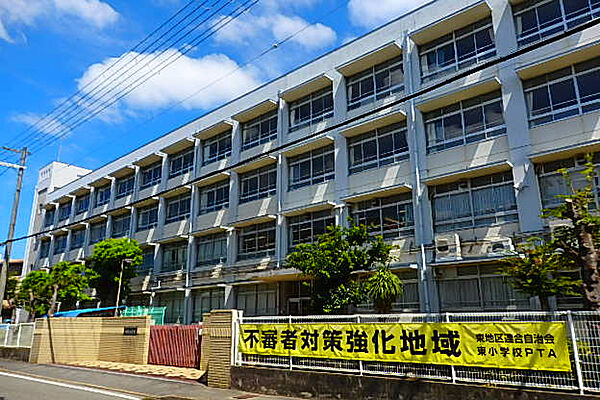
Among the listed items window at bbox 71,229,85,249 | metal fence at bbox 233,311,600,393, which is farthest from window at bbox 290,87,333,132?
window at bbox 71,229,85,249

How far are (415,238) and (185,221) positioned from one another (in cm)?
1605

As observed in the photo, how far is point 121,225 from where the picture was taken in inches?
1383

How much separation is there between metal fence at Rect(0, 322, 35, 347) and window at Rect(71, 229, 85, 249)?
14.1 metres

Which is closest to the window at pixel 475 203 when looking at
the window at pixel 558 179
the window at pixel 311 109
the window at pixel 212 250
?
the window at pixel 558 179

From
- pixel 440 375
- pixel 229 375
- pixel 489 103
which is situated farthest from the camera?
pixel 489 103

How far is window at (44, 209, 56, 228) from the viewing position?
44.5 m

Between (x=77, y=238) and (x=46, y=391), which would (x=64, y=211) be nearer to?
(x=77, y=238)

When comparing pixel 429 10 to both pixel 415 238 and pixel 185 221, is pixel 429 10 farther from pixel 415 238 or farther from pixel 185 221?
pixel 185 221

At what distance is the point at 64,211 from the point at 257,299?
1061 inches

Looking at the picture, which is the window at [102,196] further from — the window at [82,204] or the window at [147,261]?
the window at [147,261]

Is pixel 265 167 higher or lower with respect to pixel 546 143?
higher

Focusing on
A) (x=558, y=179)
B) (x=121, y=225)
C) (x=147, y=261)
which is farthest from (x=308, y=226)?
(x=121, y=225)

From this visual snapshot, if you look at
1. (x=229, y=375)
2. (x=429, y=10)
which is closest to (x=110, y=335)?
(x=229, y=375)

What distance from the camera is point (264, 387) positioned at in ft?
39.7
